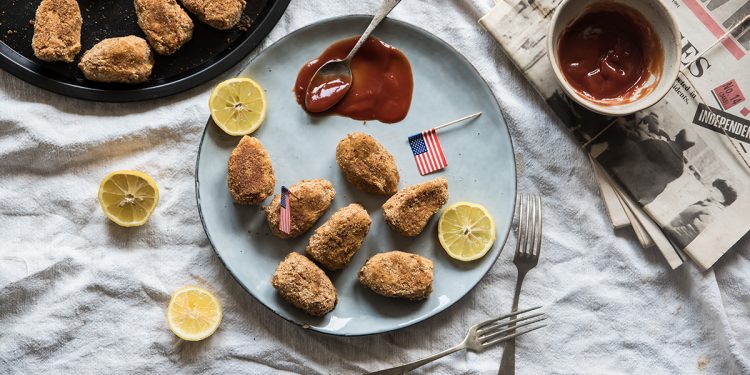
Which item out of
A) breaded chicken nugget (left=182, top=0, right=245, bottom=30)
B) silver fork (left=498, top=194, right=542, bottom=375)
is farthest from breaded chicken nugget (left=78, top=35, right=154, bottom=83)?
silver fork (left=498, top=194, right=542, bottom=375)

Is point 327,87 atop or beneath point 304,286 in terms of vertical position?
atop

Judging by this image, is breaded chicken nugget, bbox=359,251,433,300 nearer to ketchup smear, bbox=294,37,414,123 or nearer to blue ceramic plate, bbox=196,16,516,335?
blue ceramic plate, bbox=196,16,516,335

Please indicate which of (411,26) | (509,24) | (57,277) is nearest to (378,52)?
(411,26)

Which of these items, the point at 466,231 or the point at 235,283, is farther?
the point at 235,283

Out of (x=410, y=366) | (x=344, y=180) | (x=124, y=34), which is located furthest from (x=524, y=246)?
(x=124, y=34)

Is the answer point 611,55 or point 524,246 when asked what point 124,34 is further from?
point 611,55

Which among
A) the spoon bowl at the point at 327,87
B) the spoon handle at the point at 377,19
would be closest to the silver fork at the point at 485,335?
the spoon bowl at the point at 327,87

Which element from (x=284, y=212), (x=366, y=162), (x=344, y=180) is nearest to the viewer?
(x=284, y=212)
